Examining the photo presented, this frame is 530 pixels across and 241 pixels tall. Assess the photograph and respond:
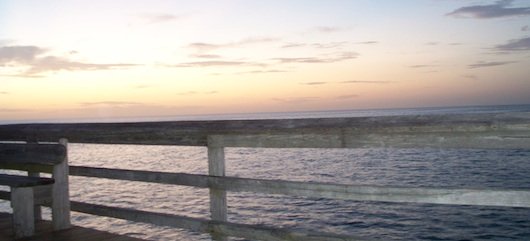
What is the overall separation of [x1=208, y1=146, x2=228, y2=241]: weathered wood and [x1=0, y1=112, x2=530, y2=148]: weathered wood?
0.52 ft

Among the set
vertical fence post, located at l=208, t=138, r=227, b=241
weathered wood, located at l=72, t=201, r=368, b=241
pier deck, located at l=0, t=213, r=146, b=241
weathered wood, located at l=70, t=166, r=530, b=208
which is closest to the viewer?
weathered wood, located at l=70, t=166, r=530, b=208

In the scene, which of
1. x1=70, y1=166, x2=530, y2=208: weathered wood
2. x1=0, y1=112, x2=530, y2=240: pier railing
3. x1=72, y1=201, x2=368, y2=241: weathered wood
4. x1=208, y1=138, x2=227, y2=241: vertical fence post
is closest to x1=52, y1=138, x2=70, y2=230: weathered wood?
x1=0, y1=112, x2=530, y2=240: pier railing

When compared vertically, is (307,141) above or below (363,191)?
above

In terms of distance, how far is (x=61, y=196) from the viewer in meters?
5.02

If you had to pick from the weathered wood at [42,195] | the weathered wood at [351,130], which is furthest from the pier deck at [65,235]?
the weathered wood at [351,130]

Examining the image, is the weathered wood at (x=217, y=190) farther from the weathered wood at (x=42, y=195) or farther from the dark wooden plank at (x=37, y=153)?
the weathered wood at (x=42, y=195)

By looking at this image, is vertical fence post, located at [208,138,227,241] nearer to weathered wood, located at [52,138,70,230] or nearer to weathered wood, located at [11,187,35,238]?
weathered wood, located at [52,138,70,230]

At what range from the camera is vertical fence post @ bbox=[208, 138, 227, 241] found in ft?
13.5

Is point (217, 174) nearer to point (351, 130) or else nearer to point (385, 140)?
point (351, 130)

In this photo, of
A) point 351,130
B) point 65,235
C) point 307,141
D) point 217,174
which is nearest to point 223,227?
point 217,174

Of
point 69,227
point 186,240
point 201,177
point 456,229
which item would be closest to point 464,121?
point 201,177

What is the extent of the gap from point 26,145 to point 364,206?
1219cm

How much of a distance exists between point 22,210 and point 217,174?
7.44ft

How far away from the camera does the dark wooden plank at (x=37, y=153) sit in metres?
4.86
